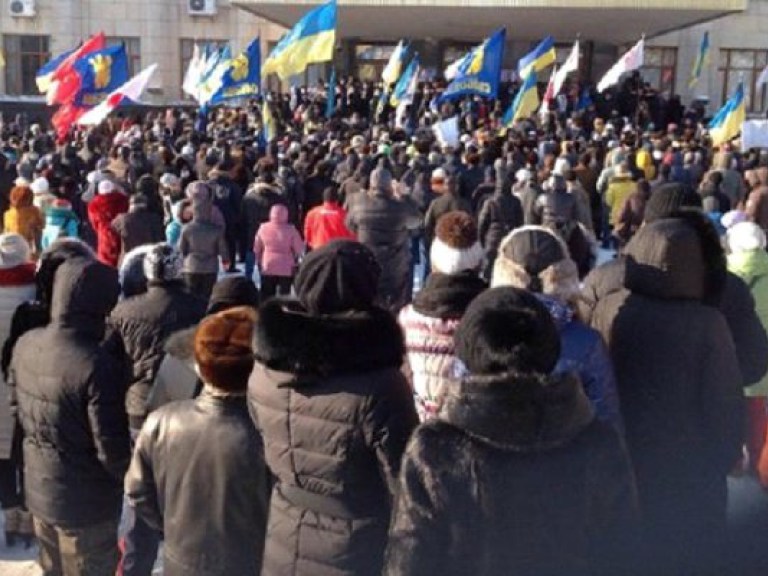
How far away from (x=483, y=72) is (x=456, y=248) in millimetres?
10492

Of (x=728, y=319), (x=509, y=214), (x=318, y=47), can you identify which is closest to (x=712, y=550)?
(x=728, y=319)

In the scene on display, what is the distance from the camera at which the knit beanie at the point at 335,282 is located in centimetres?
270

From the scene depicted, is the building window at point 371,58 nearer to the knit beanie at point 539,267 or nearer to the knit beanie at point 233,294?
the knit beanie at point 233,294

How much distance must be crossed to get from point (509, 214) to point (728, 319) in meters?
5.53

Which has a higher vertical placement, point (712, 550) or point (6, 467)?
point (712, 550)

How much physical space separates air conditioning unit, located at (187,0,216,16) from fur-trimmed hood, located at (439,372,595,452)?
3412cm

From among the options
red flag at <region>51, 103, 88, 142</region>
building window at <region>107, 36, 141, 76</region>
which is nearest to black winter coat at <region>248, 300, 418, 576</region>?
red flag at <region>51, 103, 88, 142</region>

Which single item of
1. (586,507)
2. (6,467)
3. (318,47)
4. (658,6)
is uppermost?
(658,6)

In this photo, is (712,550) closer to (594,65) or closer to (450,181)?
(450,181)

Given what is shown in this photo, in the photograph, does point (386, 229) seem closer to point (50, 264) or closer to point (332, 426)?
point (50, 264)

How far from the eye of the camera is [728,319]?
355 centimetres

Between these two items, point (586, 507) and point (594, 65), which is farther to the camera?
point (594, 65)

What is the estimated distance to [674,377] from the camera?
10.2 feet

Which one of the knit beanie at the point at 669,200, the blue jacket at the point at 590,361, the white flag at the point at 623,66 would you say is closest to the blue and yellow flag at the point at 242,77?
the white flag at the point at 623,66
